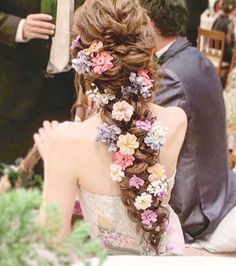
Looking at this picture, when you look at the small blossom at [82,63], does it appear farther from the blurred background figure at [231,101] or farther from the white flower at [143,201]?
the blurred background figure at [231,101]

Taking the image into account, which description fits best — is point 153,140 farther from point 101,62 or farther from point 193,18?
point 193,18

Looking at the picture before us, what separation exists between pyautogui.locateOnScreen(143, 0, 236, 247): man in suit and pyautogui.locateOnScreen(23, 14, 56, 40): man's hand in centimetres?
45

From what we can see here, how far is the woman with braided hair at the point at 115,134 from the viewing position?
1673mm

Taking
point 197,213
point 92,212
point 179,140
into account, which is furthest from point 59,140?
point 197,213

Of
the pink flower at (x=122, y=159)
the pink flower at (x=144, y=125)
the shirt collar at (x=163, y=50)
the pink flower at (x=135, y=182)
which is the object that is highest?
the shirt collar at (x=163, y=50)

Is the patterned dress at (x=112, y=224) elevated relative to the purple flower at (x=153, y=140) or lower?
lower

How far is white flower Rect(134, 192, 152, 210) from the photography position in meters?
1.73

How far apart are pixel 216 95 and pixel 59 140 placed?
2.78 feet

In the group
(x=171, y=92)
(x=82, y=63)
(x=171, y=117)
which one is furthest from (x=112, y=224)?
(x=171, y=92)

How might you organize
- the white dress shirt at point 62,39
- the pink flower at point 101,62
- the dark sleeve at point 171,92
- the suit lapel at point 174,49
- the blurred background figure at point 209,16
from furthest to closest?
the blurred background figure at point 209,16, the white dress shirt at point 62,39, the suit lapel at point 174,49, the dark sleeve at point 171,92, the pink flower at point 101,62

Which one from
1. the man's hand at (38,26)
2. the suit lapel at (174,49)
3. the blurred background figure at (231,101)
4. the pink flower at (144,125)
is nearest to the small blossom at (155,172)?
the pink flower at (144,125)

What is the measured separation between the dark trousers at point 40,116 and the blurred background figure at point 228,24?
2.85m

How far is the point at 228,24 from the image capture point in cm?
556

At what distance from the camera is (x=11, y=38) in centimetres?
266
